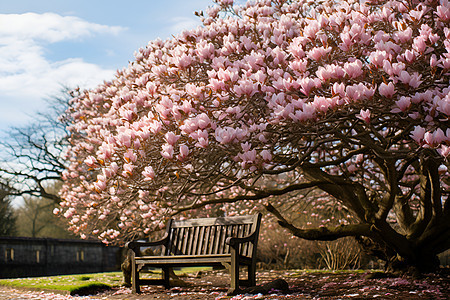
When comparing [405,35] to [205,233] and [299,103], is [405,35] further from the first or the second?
[205,233]

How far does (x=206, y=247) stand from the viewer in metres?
7.47

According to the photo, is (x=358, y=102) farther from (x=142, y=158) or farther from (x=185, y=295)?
(x=185, y=295)

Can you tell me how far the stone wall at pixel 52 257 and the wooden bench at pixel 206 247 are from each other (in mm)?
13139

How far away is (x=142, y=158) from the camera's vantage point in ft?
15.7

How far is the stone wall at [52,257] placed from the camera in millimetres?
18391

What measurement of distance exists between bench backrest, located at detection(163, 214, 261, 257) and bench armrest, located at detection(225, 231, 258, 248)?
0.78 ft

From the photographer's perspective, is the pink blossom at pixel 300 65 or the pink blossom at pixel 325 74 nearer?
the pink blossom at pixel 325 74

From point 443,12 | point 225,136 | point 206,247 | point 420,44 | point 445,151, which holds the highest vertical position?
point 443,12

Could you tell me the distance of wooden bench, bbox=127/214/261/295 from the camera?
611 cm

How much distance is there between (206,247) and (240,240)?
55.9 inches

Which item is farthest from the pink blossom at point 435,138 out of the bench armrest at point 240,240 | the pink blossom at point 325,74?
the bench armrest at point 240,240

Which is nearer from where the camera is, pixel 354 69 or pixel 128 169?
pixel 354 69

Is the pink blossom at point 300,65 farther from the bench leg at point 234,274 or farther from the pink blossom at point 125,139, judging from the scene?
the bench leg at point 234,274

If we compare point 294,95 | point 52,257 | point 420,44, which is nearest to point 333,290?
point 294,95
